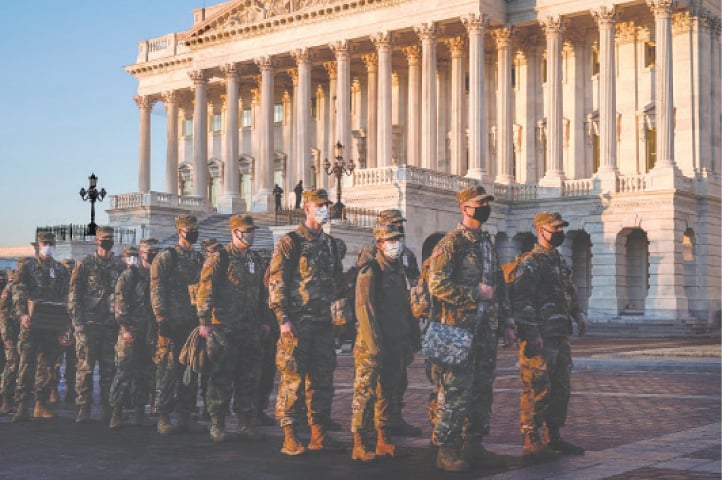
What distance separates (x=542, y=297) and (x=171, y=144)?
5611 cm

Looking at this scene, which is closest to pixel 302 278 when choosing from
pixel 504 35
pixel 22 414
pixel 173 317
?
pixel 173 317

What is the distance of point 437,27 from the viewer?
51.9 metres

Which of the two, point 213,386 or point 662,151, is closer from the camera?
point 213,386

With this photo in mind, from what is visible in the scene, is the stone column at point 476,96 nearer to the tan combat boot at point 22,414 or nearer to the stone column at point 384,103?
the stone column at point 384,103

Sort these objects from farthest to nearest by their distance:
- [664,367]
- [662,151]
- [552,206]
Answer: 1. [552,206]
2. [662,151]
3. [664,367]

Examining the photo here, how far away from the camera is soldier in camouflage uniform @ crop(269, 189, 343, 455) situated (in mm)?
11625

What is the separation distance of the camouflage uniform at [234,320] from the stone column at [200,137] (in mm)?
47697

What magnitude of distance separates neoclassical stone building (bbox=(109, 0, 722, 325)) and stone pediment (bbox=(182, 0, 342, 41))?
11 cm

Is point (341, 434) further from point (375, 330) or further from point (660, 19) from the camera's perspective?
point (660, 19)

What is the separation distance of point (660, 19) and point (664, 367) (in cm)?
2738

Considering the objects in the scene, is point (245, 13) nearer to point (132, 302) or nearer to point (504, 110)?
point (504, 110)

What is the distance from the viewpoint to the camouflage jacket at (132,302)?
1462cm

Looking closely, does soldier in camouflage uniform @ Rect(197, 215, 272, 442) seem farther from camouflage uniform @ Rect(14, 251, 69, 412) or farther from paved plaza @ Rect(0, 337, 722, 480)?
camouflage uniform @ Rect(14, 251, 69, 412)

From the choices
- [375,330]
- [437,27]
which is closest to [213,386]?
[375,330]
